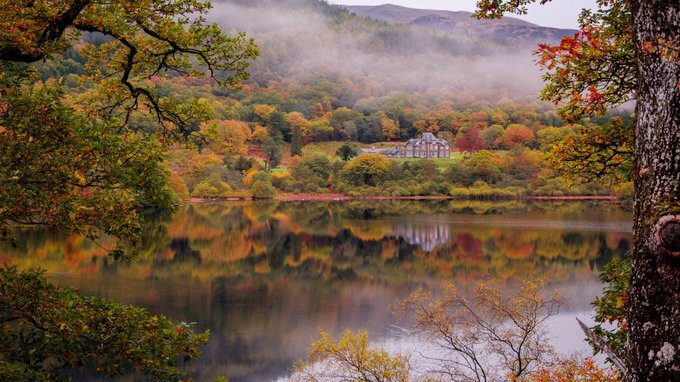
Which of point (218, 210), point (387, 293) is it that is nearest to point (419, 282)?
point (387, 293)

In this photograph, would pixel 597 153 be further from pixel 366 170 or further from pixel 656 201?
pixel 366 170

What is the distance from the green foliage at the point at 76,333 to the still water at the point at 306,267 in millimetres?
11878

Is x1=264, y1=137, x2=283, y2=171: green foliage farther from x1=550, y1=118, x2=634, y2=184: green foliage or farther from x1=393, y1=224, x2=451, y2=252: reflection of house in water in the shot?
x1=550, y1=118, x2=634, y2=184: green foliage

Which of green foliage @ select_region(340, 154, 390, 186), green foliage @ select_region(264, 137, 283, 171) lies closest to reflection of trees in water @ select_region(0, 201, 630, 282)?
green foliage @ select_region(340, 154, 390, 186)

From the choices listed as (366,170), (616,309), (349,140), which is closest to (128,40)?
(616,309)

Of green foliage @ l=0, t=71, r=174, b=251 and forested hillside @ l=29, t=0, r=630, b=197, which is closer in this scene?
green foliage @ l=0, t=71, r=174, b=251

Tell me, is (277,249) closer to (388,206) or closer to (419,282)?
(419,282)

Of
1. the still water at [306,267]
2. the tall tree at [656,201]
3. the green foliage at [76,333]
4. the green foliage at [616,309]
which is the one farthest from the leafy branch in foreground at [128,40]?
the still water at [306,267]

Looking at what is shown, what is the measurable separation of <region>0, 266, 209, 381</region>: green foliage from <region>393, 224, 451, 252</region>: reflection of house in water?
32.9 meters

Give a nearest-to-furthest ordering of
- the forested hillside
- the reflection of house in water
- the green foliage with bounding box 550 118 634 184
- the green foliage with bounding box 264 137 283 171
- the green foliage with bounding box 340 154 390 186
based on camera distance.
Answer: the green foliage with bounding box 550 118 634 184, the reflection of house in water, the forested hillside, the green foliage with bounding box 340 154 390 186, the green foliage with bounding box 264 137 283 171

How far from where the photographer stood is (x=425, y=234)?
45219 mm

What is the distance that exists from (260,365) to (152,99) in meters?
13.3

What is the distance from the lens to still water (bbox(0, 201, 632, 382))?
71.9 feet

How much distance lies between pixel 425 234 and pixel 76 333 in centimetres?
4022
